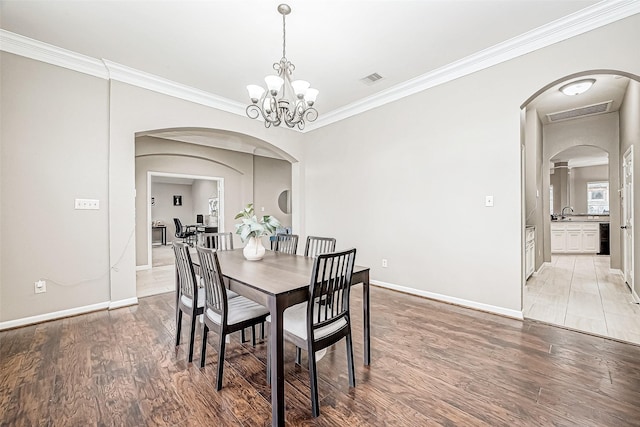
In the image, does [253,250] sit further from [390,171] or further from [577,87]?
[577,87]

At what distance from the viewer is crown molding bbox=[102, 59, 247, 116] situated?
333 cm

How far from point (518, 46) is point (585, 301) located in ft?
10.2

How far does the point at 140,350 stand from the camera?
2340 mm

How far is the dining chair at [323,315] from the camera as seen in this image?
63.4 inches

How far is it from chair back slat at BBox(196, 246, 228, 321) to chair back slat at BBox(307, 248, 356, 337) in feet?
1.94

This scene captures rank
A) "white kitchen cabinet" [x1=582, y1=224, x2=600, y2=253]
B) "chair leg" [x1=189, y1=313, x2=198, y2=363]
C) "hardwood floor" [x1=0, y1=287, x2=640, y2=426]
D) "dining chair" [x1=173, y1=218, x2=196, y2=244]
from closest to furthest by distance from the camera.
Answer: "hardwood floor" [x1=0, y1=287, x2=640, y2=426] < "chair leg" [x1=189, y1=313, x2=198, y2=363] < "white kitchen cabinet" [x1=582, y1=224, x2=600, y2=253] < "dining chair" [x1=173, y1=218, x2=196, y2=244]

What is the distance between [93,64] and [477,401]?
189 inches

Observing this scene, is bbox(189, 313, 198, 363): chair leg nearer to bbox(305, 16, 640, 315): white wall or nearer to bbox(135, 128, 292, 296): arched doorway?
bbox(135, 128, 292, 296): arched doorway

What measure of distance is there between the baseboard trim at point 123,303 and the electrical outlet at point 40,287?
63 centimetres

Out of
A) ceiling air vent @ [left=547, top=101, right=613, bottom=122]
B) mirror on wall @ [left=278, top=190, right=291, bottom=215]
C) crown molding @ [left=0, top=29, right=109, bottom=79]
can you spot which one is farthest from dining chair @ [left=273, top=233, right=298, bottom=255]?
ceiling air vent @ [left=547, top=101, right=613, bottom=122]

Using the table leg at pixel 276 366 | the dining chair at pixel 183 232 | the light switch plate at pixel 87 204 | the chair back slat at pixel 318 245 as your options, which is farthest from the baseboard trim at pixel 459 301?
the dining chair at pixel 183 232

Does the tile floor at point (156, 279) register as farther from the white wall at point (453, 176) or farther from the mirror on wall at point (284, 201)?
the mirror on wall at point (284, 201)

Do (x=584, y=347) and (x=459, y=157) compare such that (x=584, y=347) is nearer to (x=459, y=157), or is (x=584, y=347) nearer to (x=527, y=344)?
(x=527, y=344)

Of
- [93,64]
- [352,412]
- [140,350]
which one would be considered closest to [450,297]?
[352,412]
